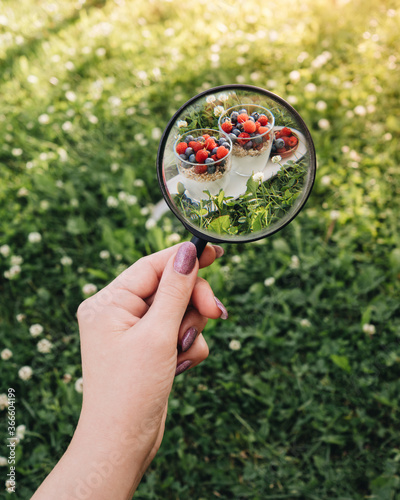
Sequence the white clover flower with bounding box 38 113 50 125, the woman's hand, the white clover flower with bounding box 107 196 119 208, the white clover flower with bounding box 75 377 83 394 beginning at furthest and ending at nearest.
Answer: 1. the white clover flower with bounding box 38 113 50 125
2. the white clover flower with bounding box 107 196 119 208
3. the white clover flower with bounding box 75 377 83 394
4. the woman's hand

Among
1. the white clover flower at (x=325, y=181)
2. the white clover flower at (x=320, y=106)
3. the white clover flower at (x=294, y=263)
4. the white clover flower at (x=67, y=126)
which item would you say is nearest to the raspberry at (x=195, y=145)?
the white clover flower at (x=294, y=263)

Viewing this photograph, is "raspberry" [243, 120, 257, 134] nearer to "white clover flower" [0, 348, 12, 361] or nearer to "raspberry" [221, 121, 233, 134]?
"raspberry" [221, 121, 233, 134]

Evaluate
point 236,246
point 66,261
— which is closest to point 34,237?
point 66,261

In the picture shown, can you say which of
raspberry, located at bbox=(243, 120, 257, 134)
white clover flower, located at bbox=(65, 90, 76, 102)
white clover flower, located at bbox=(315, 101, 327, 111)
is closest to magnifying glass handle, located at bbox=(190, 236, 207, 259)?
raspberry, located at bbox=(243, 120, 257, 134)

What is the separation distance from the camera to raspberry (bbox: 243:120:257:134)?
4.81ft

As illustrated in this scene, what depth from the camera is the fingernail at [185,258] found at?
61.0 inches

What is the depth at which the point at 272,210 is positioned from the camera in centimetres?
148

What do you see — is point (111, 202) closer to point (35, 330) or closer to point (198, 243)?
point (35, 330)

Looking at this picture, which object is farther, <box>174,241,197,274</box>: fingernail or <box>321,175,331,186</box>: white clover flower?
<box>321,175,331,186</box>: white clover flower

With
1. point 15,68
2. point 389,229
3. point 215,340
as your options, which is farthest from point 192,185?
point 15,68

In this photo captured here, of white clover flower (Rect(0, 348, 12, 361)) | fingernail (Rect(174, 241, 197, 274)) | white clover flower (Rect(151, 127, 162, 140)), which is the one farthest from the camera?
white clover flower (Rect(151, 127, 162, 140))

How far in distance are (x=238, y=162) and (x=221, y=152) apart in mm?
70

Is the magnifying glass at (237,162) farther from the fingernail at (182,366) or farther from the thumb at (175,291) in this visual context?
the fingernail at (182,366)

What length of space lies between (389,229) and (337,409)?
1293mm
